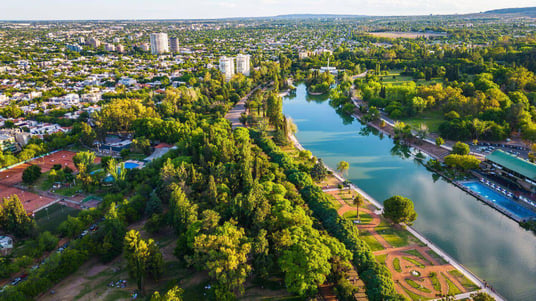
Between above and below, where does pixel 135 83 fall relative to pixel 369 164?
above

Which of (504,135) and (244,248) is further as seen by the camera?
(504,135)

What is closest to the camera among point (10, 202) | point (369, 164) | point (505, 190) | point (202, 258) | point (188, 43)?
point (202, 258)

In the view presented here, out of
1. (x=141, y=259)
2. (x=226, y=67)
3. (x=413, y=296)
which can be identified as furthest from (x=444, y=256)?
(x=226, y=67)

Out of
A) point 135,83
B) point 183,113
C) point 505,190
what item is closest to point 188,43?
point 135,83

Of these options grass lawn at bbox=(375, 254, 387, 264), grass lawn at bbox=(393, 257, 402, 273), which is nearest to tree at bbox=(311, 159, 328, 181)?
grass lawn at bbox=(375, 254, 387, 264)

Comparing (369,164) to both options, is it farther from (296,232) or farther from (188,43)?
(188,43)

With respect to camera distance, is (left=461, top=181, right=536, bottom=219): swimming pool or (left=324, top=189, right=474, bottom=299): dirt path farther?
(left=461, top=181, right=536, bottom=219): swimming pool

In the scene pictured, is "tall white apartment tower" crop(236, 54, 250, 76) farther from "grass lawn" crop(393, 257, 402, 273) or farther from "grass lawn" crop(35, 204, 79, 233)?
"grass lawn" crop(393, 257, 402, 273)

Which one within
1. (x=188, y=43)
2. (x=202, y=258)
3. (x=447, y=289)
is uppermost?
(x=188, y=43)
